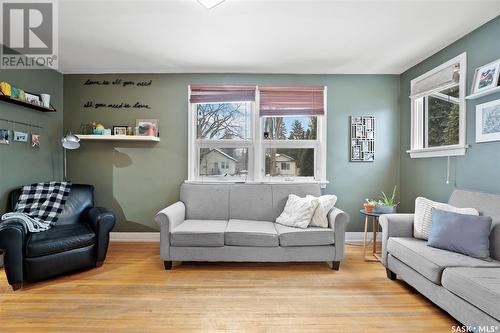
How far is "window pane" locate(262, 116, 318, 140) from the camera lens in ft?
12.9

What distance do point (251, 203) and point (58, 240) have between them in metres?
2.11

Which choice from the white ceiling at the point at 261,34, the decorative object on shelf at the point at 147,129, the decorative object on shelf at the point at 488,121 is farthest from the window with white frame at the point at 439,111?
the decorative object on shelf at the point at 147,129

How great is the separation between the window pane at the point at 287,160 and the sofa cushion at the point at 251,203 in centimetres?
44

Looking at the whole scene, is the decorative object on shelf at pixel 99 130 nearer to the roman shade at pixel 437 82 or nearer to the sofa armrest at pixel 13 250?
the sofa armrest at pixel 13 250

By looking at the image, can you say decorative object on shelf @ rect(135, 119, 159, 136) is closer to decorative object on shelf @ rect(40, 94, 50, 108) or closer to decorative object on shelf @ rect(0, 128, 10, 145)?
decorative object on shelf @ rect(40, 94, 50, 108)

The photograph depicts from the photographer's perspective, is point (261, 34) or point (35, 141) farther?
point (35, 141)

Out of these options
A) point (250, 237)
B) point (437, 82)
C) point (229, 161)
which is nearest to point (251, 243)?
point (250, 237)

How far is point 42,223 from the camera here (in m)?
2.94

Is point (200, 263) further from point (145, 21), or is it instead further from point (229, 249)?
point (145, 21)

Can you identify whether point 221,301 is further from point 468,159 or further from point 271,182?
point 468,159

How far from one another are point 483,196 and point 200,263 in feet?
9.39

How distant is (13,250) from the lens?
2406 millimetres

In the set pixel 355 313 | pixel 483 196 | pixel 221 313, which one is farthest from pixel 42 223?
pixel 483 196

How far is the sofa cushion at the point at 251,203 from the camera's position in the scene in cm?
353
